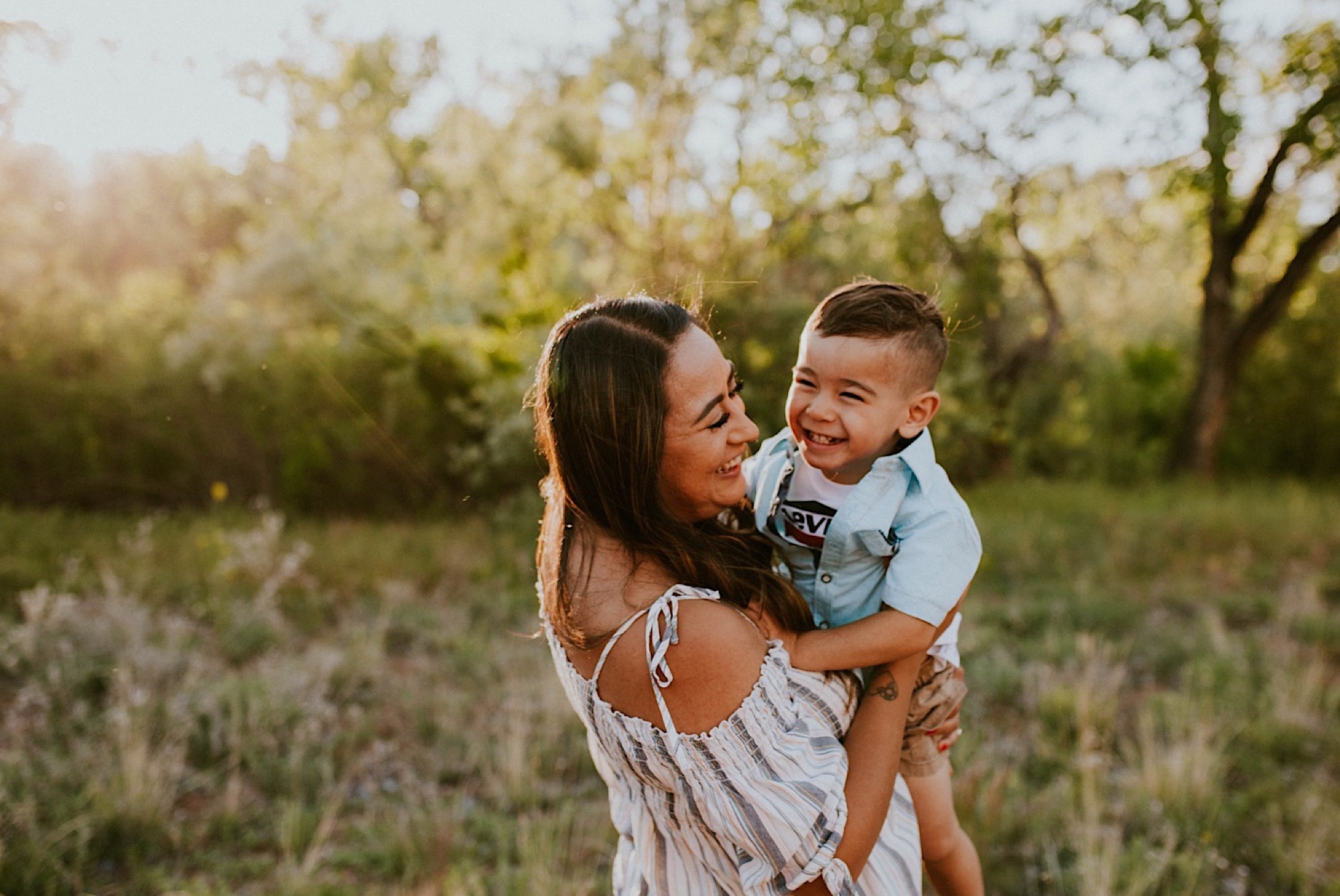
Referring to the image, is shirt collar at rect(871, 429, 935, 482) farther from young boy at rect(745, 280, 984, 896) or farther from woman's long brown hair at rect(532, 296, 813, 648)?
woman's long brown hair at rect(532, 296, 813, 648)

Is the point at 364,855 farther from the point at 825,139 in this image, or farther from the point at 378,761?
the point at 825,139


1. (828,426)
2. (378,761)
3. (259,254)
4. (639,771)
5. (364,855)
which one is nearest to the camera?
(639,771)

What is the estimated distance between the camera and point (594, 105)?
10.2 metres

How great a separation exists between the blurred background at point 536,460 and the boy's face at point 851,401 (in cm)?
46

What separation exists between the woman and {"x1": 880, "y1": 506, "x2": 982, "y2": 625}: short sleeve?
0.15 m

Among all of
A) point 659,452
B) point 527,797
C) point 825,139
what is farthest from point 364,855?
point 825,139

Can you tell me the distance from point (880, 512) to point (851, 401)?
0.26 m

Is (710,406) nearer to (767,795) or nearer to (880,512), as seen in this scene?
(880,512)

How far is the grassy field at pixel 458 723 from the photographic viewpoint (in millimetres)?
3387

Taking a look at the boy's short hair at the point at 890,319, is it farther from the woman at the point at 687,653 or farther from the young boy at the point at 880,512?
the woman at the point at 687,653

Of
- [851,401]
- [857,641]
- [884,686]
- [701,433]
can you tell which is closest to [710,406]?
[701,433]

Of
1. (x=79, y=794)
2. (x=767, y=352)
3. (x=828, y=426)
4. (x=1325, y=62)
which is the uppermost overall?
(x=1325, y=62)

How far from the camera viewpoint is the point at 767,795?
59.5 inches

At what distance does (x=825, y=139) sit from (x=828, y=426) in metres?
8.24
